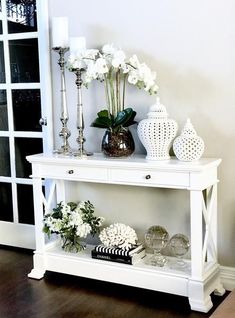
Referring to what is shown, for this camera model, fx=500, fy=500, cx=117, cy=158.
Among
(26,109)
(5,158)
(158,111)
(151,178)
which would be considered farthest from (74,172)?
(5,158)

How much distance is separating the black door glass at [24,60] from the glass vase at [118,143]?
0.89 meters

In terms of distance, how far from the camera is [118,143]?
10.2ft

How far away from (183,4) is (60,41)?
0.83 meters

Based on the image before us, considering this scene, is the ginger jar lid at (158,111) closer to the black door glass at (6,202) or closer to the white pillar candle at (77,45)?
the white pillar candle at (77,45)

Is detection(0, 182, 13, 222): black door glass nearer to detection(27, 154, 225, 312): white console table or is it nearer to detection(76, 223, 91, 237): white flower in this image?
detection(27, 154, 225, 312): white console table

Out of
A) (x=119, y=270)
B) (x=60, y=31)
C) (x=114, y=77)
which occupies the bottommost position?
(x=119, y=270)

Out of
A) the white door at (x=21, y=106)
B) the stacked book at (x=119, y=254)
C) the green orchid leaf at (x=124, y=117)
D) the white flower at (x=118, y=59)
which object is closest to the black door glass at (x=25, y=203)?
the white door at (x=21, y=106)

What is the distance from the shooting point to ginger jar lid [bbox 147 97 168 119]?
2.94 m

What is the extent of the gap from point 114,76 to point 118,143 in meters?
0.48

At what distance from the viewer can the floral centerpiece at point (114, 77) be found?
3029mm

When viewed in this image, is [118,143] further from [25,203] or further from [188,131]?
[25,203]

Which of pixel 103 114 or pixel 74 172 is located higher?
pixel 103 114

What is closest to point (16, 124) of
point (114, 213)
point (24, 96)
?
point (24, 96)

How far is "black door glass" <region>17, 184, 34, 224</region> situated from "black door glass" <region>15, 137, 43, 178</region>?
102 mm
